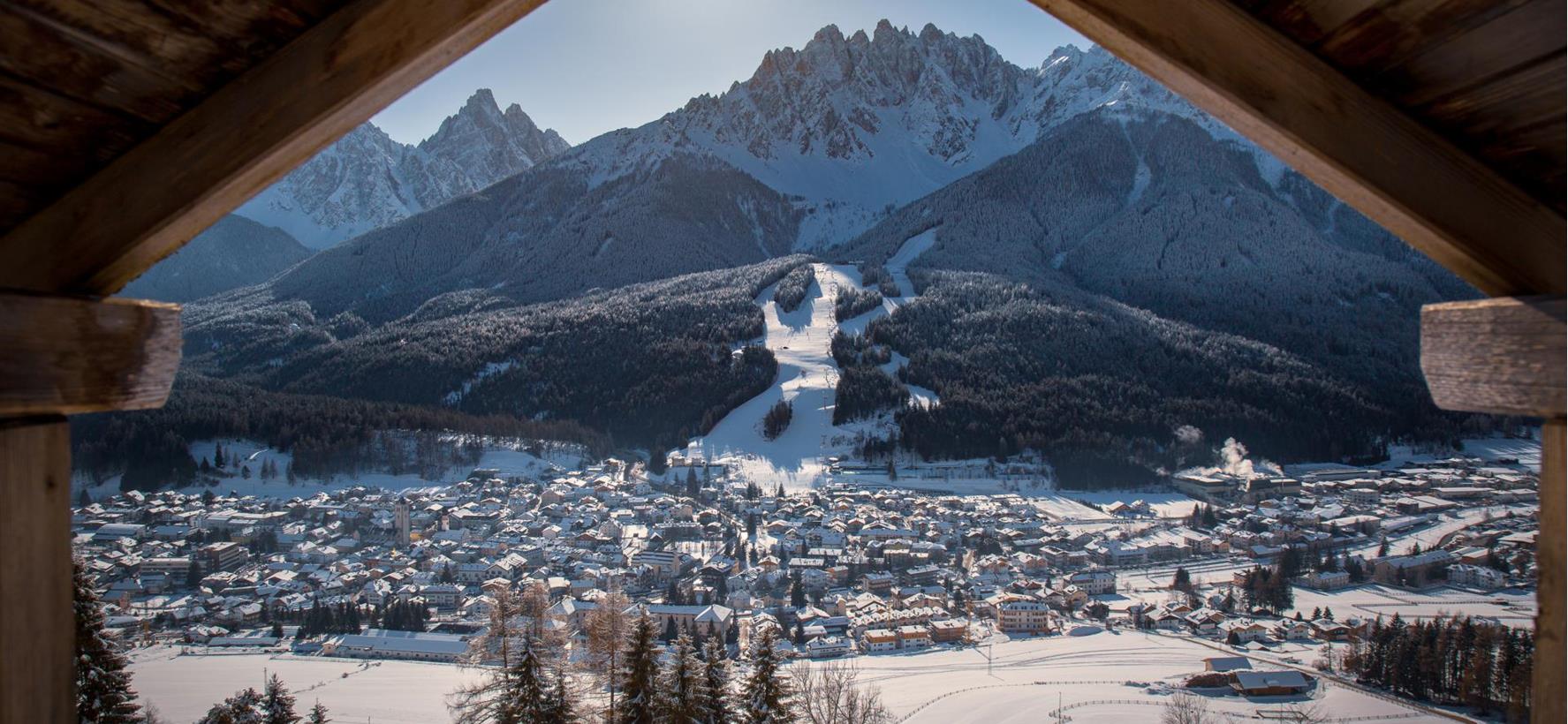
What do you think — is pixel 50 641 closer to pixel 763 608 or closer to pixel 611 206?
pixel 763 608

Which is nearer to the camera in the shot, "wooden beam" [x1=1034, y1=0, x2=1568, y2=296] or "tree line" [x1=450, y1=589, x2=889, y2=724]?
"wooden beam" [x1=1034, y1=0, x2=1568, y2=296]

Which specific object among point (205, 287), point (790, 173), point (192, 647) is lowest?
point (192, 647)

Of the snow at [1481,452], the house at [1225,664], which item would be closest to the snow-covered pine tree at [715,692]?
the house at [1225,664]

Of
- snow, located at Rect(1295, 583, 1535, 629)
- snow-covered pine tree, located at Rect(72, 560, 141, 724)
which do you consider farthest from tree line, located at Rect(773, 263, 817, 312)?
snow-covered pine tree, located at Rect(72, 560, 141, 724)

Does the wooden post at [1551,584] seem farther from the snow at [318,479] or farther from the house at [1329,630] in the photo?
the snow at [318,479]

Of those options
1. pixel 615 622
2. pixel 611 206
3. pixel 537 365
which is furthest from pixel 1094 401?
pixel 611 206

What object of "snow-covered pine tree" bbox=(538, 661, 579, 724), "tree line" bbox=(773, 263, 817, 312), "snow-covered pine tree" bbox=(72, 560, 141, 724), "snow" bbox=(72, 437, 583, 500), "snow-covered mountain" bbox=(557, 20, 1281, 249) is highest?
"snow-covered mountain" bbox=(557, 20, 1281, 249)

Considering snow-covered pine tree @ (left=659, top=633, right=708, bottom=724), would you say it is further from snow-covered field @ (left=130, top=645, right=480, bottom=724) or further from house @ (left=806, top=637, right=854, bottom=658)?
house @ (left=806, top=637, right=854, bottom=658)
